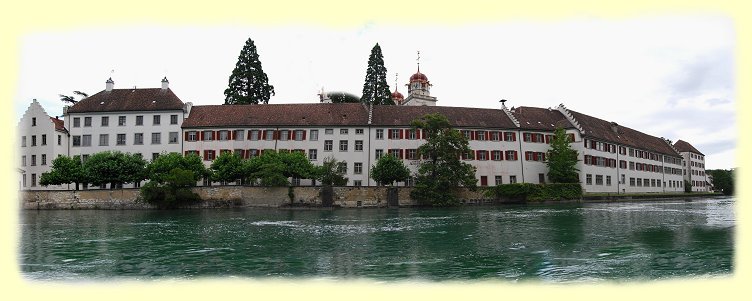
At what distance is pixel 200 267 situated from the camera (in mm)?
17312

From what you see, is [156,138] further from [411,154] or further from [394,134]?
[411,154]

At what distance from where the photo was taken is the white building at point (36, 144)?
62.0 meters

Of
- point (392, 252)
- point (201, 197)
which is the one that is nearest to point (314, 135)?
point (201, 197)

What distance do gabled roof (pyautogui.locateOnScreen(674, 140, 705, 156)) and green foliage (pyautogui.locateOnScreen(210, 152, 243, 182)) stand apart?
102252 millimetres

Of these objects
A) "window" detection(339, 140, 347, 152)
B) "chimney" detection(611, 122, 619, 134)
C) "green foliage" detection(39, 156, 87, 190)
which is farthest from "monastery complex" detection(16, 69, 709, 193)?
"chimney" detection(611, 122, 619, 134)

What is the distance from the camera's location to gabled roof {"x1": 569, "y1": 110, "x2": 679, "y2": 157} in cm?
7450

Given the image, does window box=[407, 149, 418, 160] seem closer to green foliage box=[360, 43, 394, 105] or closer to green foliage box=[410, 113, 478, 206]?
green foliage box=[410, 113, 478, 206]

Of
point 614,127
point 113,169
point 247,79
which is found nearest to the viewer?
point 113,169

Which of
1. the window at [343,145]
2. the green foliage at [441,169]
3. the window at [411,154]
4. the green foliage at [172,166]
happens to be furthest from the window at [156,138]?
the green foliage at [441,169]

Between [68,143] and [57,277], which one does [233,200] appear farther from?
[57,277]

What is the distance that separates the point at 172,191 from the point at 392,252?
39.1 metres

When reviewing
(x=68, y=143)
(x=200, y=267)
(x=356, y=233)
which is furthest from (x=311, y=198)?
(x=200, y=267)

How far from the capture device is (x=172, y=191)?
5312 centimetres

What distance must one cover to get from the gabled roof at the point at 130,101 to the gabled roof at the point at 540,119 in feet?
145
